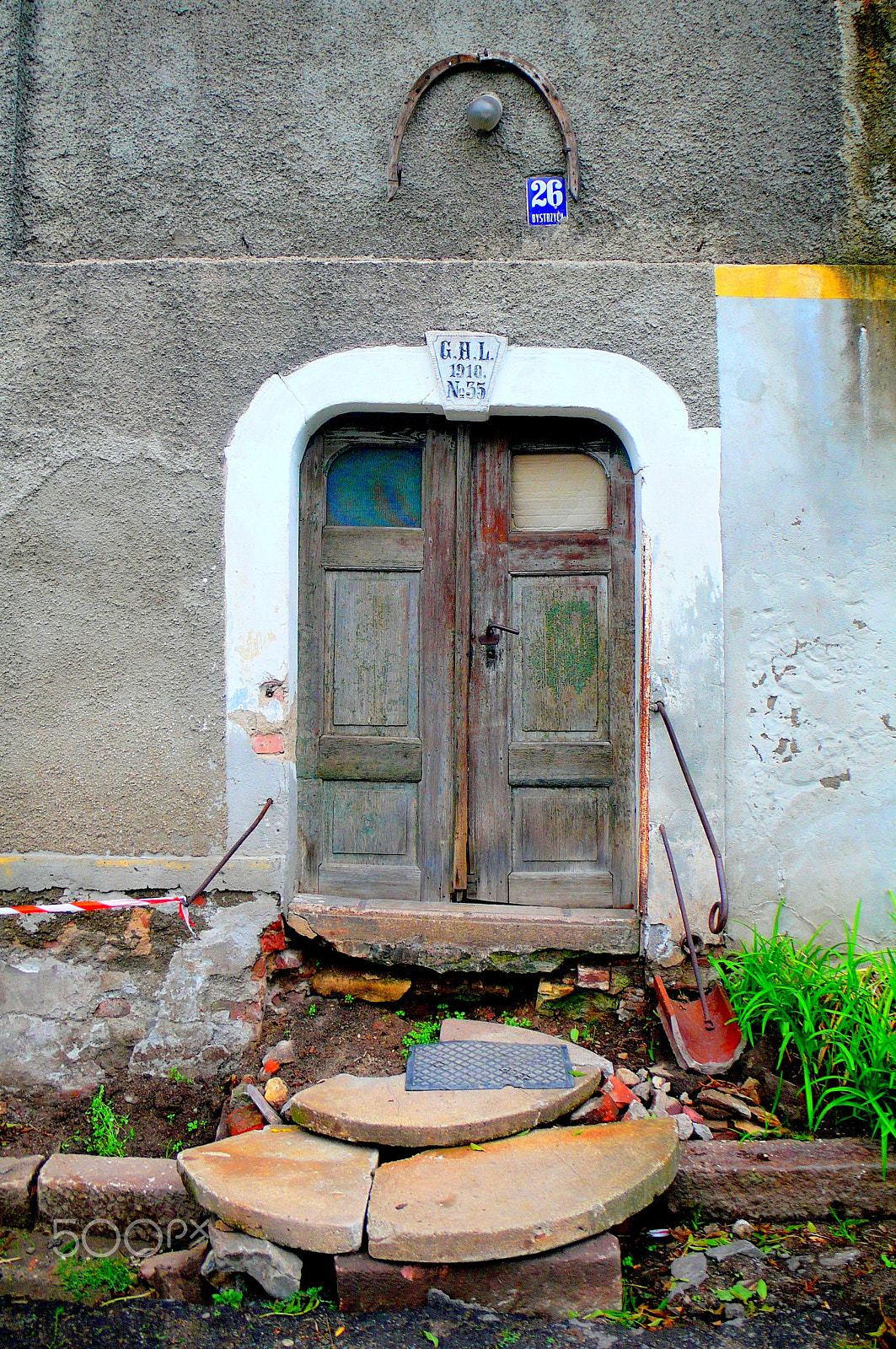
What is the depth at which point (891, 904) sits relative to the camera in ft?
10.2

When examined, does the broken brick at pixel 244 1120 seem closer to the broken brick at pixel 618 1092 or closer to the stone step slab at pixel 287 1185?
the stone step slab at pixel 287 1185

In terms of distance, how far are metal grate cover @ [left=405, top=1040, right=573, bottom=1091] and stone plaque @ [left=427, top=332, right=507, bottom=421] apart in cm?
232

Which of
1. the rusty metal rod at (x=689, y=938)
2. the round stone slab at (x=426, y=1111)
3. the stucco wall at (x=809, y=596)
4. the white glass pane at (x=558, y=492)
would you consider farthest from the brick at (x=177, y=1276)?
the white glass pane at (x=558, y=492)

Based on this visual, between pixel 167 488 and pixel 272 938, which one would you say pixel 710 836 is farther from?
pixel 167 488

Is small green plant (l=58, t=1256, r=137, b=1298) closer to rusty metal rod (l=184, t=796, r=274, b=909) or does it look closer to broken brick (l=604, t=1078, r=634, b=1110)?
rusty metal rod (l=184, t=796, r=274, b=909)

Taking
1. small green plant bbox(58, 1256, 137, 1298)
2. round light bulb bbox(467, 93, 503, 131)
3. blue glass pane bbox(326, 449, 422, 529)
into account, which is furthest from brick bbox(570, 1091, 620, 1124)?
round light bulb bbox(467, 93, 503, 131)

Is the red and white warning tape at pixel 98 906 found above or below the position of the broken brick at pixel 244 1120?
above

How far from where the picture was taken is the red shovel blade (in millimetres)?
2797

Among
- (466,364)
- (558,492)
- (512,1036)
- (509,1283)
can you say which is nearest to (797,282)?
(558,492)

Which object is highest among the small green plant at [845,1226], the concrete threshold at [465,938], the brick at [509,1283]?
the concrete threshold at [465,938]

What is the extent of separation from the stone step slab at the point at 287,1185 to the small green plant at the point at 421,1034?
1.70 feet

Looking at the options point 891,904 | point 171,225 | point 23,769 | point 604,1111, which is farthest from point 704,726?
point 171,225

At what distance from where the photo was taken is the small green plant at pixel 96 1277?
2305 millimetres

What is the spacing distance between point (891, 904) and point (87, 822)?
302cm
